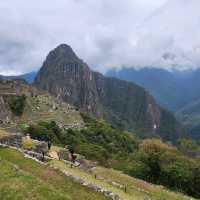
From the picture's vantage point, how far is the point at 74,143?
6806 inches

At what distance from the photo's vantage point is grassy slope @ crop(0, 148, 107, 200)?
29.7 m

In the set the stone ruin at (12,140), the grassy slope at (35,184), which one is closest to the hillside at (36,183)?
the grassy slope at (35,184)

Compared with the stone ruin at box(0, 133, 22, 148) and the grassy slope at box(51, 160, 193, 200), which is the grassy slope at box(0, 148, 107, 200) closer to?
the grassy slope at box(51, 160, 193, 200)

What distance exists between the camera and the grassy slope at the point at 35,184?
1170 inches

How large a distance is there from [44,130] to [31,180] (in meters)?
131

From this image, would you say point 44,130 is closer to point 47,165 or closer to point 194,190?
point 194,190

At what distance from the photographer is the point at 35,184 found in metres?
31.9

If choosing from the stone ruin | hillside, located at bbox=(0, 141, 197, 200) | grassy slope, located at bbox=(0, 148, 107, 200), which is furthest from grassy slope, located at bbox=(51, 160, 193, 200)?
the stone ruin

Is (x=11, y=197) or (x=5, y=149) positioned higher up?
(x=5, y=149)

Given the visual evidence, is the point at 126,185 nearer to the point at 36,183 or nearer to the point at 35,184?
the point at 36,183

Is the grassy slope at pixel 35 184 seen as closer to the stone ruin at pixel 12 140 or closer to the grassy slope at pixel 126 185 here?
the grassy slope at pixel 126 185

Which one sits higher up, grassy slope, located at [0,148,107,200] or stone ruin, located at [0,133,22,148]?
stone ruin, located at [0,133,22,148]

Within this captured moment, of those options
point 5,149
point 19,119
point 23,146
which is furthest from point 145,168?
point 19,119

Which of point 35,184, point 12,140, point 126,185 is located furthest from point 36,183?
point 12,140
